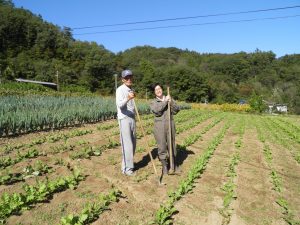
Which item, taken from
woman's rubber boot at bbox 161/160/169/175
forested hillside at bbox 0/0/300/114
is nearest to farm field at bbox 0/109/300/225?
woman's rubber boot at bbox 161/160/169/175

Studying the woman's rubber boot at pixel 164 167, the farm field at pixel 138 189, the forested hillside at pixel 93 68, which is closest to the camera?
the farm field at pixel 138 189

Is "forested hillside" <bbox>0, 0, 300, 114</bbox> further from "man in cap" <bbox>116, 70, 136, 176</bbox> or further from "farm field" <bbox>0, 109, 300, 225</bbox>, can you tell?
"man in cap" <bbox>116, 70, 136, 176</bbox>

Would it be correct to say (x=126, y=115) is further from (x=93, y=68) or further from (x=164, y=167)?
(x=93, y=68)

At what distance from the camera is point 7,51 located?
239 feet

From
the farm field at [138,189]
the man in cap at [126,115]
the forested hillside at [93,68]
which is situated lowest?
the farm field at [138,189]

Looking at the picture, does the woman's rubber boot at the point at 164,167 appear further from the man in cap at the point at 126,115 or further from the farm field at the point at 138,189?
the man in cap at the point at 126,115

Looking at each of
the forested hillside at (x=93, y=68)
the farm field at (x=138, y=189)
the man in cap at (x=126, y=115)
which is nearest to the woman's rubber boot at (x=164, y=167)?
the farm field at (x=138, y=189)

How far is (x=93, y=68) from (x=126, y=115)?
74.2m

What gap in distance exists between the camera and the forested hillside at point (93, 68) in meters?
70.0

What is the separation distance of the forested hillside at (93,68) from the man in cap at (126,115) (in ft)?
180

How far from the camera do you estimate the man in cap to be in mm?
6578

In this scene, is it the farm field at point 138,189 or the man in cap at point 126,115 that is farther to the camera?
the man in cap at point 126,115

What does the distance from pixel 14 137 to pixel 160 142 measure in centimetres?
617

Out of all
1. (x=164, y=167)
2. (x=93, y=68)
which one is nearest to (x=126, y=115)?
(x=164, y=167)
